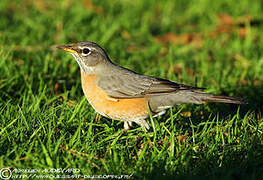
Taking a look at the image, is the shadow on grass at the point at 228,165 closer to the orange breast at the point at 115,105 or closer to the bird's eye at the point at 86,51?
the orange breast at the point at 115,105

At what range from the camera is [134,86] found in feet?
17.9

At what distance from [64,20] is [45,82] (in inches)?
137

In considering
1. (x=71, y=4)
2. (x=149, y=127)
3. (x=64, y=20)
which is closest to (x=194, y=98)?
(x=149, y=127)

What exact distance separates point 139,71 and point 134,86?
2047 millimetres

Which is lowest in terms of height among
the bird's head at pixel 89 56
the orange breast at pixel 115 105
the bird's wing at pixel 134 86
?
the orange breast at pixel 115 105

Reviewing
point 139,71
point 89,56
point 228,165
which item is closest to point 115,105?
point 89,56

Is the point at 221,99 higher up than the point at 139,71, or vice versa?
the point at 139,71

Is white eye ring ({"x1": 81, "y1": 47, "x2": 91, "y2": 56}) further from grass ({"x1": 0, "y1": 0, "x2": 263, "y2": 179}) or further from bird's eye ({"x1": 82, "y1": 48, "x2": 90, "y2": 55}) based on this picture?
grass ({"x1": 0, "y1": 0, "x2": 263, "y2": 179})

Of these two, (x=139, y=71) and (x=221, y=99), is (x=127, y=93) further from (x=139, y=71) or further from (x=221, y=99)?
(x=139, y=71)

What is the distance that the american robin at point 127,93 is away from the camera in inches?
202

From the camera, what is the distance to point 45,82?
6.50 meters

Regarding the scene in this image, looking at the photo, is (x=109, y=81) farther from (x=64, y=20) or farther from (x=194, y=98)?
(x=64, y=20)

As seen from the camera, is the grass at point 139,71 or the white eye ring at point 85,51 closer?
the grass at point 139,71

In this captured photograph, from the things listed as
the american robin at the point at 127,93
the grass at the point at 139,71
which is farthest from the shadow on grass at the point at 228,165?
the american robin at the point at 127,93
